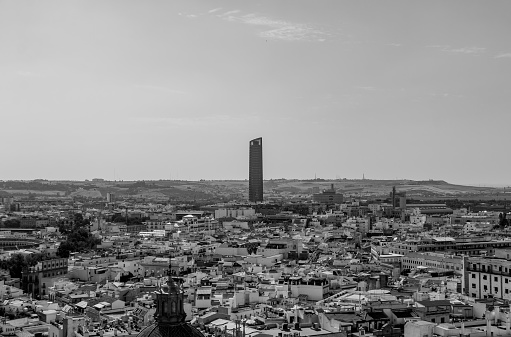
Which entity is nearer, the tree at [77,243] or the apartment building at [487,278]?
the apartment building at [487,278]

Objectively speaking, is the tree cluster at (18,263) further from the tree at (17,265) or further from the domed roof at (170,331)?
the domed roof at (170,331)

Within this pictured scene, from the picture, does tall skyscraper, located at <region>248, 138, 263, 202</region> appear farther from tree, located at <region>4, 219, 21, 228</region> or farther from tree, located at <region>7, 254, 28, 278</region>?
tree, located at <region>7, 254, 28, 278</region>

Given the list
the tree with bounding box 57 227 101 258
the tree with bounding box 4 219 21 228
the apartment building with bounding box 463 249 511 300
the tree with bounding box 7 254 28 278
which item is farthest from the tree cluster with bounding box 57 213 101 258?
the tree with bounding box 4 219 21 228

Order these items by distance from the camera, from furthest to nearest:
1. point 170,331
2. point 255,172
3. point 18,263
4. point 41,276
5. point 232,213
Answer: point 255,172, point 232,213, point 18,263, point 41,276, point 170,331

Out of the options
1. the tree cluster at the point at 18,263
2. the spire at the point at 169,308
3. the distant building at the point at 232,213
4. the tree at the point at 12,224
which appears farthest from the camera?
the distant building at the point at 232,213

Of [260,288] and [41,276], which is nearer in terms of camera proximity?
[260,288]

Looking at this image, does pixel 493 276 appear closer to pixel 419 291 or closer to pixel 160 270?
pixel 419 291

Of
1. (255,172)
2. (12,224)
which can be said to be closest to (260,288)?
(12,224)

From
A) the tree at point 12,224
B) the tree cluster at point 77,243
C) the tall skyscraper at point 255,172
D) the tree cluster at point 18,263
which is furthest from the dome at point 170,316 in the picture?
the tall skyscraper at point 255,172

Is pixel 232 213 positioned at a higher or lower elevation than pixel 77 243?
higher

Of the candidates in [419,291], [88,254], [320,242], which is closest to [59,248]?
[88,254]

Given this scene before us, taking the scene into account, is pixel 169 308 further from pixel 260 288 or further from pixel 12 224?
pixel 12 224

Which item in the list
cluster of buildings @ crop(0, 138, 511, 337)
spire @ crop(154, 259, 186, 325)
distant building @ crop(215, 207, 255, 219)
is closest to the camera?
spire @ crop(154, 259, 186, 325)
